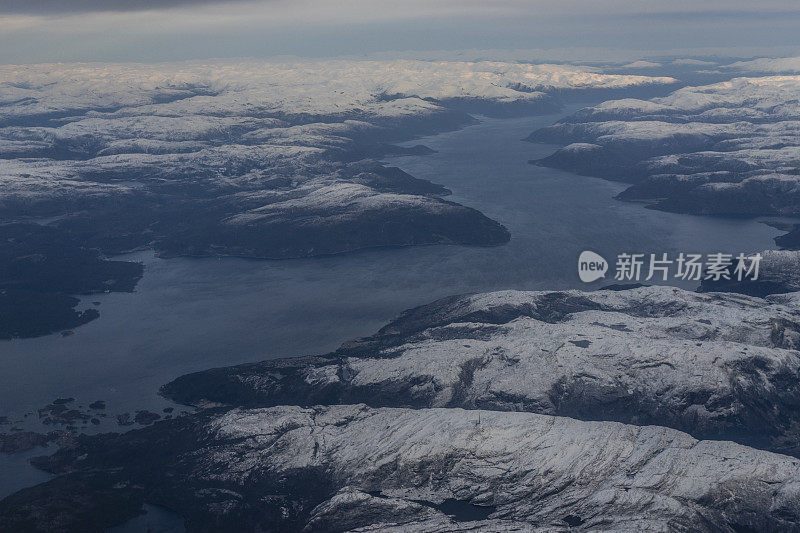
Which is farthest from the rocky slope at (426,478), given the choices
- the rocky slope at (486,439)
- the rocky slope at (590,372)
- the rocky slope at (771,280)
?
the rocky slope at (771,280)

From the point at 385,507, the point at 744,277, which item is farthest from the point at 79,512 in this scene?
the point at 744,277

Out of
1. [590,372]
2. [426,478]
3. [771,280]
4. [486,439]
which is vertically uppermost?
[771,280]

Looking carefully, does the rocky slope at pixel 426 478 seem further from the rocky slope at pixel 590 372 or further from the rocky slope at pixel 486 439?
the rocky slope at pixel 590 372

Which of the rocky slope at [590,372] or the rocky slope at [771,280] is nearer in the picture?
the rocky slope at [590,372]

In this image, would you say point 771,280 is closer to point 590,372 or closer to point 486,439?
point 590,372

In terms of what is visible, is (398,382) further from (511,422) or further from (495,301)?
(495,301)

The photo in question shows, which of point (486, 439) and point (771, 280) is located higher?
point (771, 280)

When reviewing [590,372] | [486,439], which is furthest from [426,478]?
[590,372]
